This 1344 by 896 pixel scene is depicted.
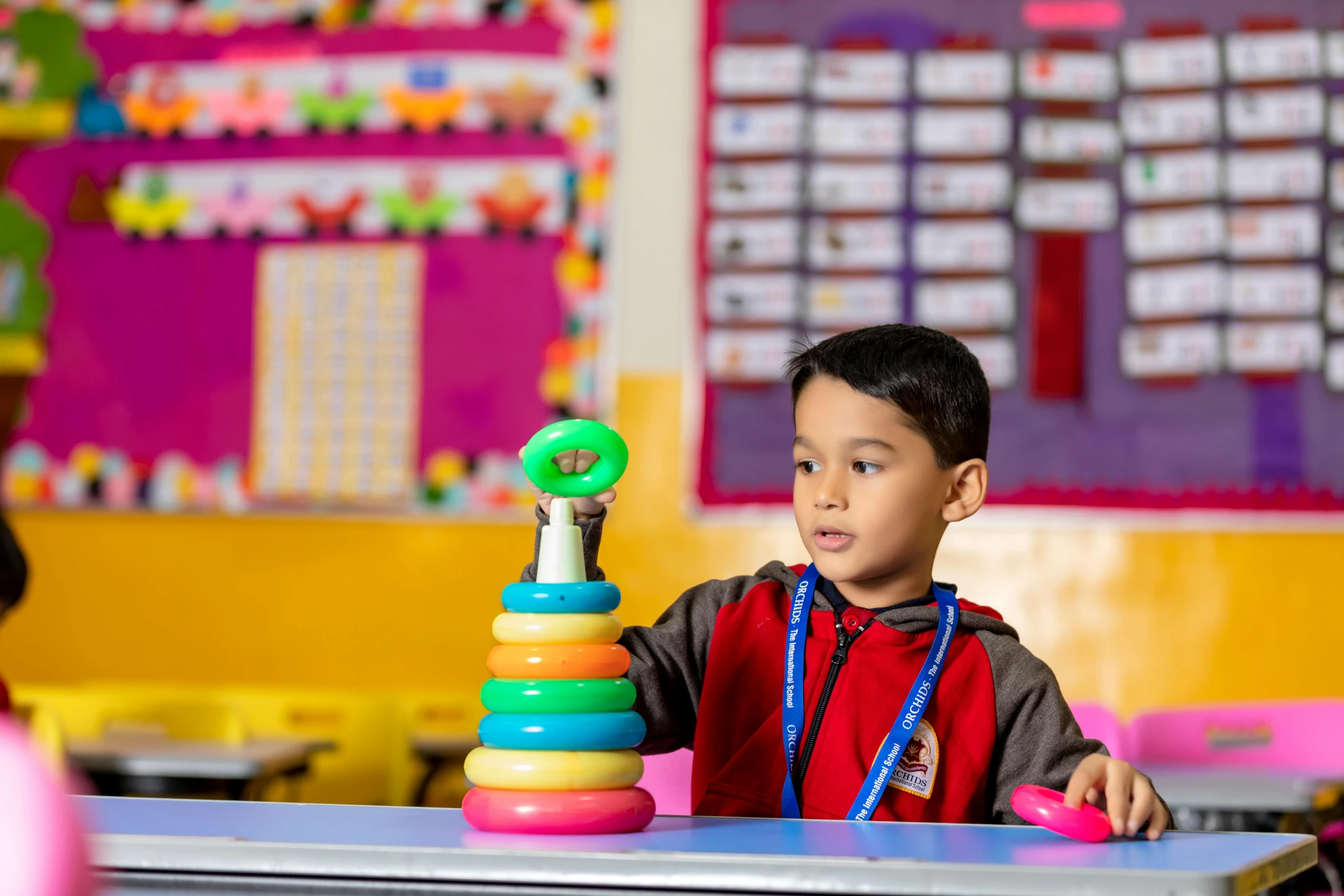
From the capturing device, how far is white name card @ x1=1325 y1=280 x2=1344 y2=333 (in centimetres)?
325

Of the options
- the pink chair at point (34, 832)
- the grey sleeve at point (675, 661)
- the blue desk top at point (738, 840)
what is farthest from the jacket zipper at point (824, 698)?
the pink chair at point (34, 832)

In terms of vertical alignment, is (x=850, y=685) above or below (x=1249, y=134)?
below

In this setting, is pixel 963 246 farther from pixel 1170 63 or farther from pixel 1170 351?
pixel 1170 63

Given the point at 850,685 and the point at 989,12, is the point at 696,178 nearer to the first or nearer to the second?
the point at 989,12

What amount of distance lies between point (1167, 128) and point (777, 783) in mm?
2506

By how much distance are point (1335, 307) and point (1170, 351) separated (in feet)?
1.28

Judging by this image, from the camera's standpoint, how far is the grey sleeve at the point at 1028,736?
4.35ft

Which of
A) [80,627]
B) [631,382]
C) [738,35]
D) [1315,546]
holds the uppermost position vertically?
[738,35]

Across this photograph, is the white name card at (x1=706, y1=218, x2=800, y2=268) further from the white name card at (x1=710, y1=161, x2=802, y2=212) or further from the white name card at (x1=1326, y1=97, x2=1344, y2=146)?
the white name card at (x1=1326, y1=97, x2=1344, y2=146)

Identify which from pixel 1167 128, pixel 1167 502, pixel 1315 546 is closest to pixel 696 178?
pixel 1167 128

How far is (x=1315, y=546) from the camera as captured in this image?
322 centimetres

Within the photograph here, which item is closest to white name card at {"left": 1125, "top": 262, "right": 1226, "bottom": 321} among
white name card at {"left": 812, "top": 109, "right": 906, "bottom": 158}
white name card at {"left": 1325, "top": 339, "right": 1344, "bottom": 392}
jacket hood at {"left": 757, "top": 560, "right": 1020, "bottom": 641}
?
white name card at {"left": 1325, "top": 339, "right": 1344, "bottom": 392}

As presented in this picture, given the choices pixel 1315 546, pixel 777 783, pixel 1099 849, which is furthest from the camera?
pixel 1315 546

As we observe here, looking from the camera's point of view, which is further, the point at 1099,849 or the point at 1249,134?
the point at 1249,134
